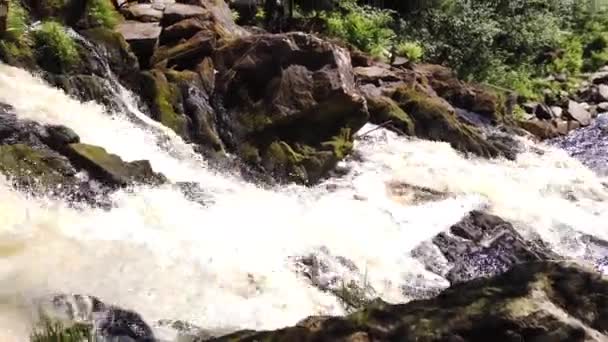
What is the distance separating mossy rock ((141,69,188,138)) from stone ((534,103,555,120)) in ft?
32.5

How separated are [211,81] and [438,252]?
4351 mm

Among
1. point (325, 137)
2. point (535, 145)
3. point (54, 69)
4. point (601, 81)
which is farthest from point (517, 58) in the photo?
point (54, 69)

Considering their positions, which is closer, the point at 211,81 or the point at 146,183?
the point at 146,183

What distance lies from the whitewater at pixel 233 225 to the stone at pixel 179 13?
7.51ft

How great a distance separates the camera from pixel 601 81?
20250 mm

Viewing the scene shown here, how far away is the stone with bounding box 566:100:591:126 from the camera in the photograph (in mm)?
17766

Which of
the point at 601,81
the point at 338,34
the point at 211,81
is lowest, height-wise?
the point at 601,81

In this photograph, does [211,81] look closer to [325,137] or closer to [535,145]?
[325,137]

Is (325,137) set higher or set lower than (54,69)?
lower

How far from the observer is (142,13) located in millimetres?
12539

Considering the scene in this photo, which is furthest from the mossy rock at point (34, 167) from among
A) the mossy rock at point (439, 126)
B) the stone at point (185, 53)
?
the mossy rock at point (439, 126)

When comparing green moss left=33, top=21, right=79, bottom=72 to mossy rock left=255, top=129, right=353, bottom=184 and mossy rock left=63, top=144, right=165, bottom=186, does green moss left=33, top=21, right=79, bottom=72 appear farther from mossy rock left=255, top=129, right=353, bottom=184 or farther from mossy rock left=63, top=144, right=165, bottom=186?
mossy rock left=255, top=129, right=353, bottom=184

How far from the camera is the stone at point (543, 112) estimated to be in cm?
1770

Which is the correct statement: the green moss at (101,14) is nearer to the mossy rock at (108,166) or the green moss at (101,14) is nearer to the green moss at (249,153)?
the green moss at (249,153)
